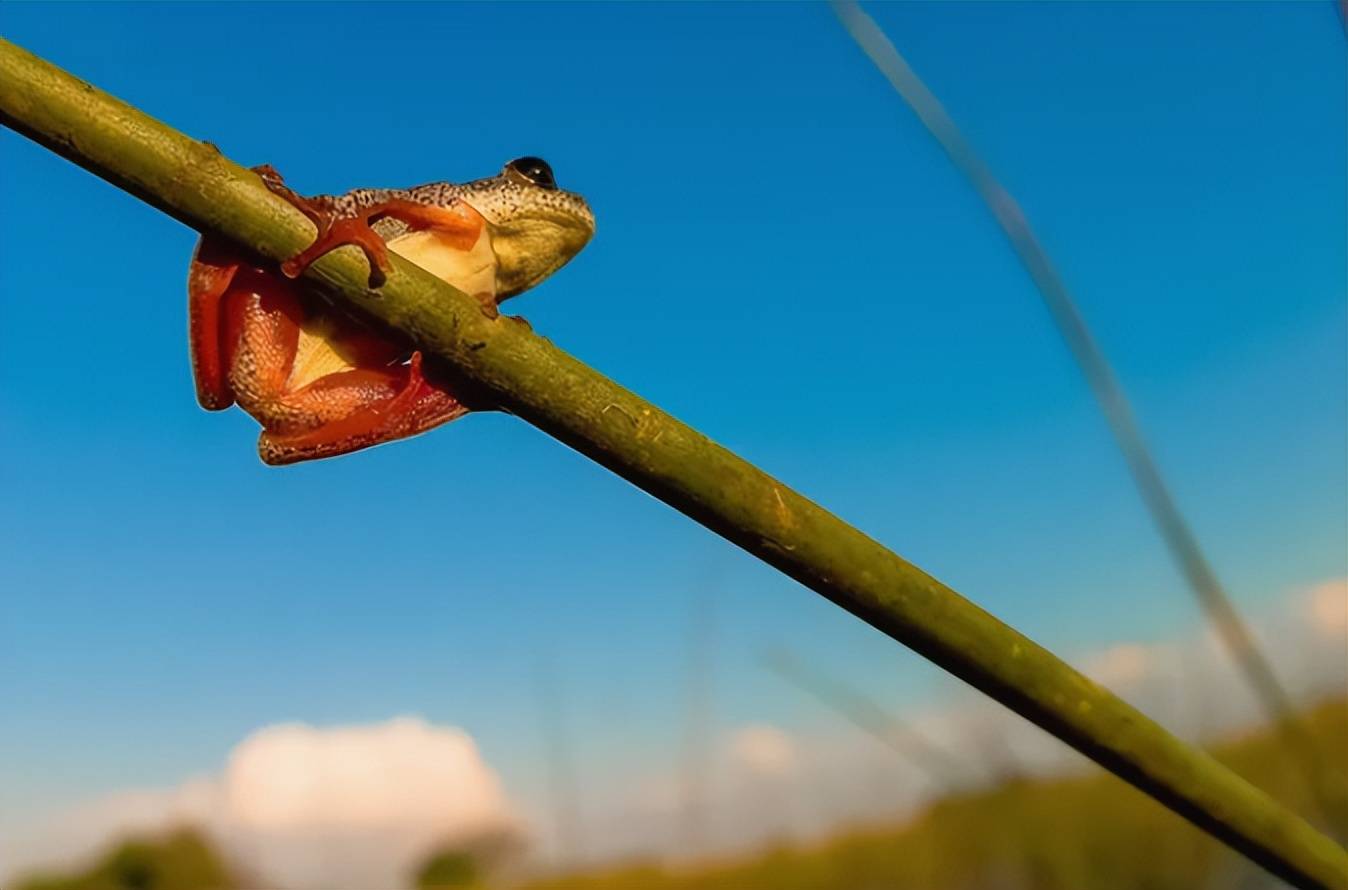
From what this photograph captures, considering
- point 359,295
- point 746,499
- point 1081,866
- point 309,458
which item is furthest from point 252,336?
point 1081,866

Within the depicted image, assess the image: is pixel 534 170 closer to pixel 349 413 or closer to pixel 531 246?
pixel 531 246

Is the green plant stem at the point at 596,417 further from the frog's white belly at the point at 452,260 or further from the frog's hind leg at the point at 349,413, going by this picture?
the frog's white belly at the point at 452,260

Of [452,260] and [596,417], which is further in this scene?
[452,260]

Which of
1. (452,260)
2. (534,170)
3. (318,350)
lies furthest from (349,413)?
(534,170)

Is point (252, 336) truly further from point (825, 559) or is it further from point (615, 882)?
point (615, 882)

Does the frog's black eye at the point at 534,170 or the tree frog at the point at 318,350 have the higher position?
the frog's black eye at the point at 534,170

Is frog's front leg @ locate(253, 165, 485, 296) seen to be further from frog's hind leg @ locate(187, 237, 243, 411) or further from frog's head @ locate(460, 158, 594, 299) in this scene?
frog's head @ locate(460, 158, 594, 299)

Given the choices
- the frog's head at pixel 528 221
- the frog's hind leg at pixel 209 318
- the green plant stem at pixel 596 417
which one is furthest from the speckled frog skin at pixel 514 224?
the green plant stem at pixel 596 417
